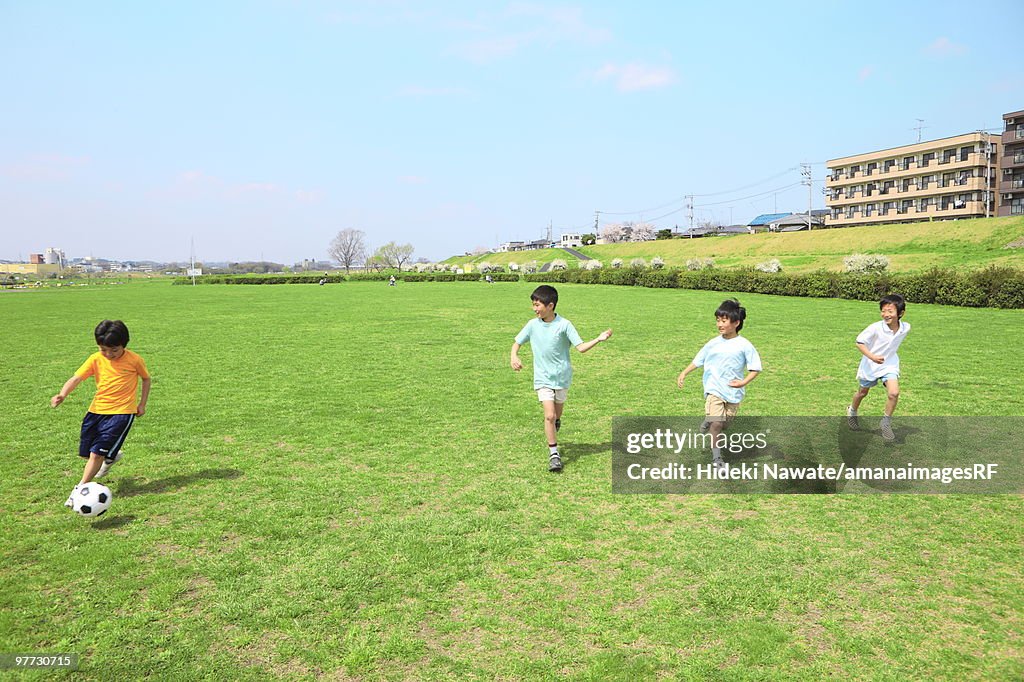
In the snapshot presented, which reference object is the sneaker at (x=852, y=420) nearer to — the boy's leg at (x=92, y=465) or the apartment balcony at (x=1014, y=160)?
the boy's leg at (x=92, y=465)

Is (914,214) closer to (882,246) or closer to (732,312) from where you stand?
(882,246)

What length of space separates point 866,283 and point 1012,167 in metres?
36.9

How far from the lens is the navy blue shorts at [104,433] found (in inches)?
213

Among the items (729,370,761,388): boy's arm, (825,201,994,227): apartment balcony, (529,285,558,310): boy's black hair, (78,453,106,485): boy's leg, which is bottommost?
(78,453,106,485): boy's leg

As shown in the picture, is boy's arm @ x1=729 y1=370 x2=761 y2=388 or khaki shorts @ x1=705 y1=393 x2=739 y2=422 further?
khaki shorts @ x1=705 y1=393 x2=739 y2=422

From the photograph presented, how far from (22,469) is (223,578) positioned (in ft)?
12.7

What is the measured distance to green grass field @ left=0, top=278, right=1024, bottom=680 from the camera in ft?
11.3

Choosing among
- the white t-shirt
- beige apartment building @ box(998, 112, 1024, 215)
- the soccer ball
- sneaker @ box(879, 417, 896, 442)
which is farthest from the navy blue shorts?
beige apartment building @ box(998, 112, 1024, 215)

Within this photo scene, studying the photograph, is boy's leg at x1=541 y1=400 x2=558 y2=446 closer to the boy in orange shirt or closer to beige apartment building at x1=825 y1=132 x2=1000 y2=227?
the boy in orange shirt

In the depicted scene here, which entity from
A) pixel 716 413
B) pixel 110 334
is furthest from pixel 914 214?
pixel 110 334

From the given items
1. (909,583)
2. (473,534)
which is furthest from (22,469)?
(909,583)

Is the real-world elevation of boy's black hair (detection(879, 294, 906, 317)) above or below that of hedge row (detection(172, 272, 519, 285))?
below

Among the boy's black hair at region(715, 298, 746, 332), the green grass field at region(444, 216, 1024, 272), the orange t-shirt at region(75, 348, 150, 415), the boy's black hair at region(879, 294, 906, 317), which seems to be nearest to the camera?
the orange t-shirt at region(75, 348, 150, 415)

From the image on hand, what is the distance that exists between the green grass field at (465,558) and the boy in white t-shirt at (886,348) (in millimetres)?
1494
